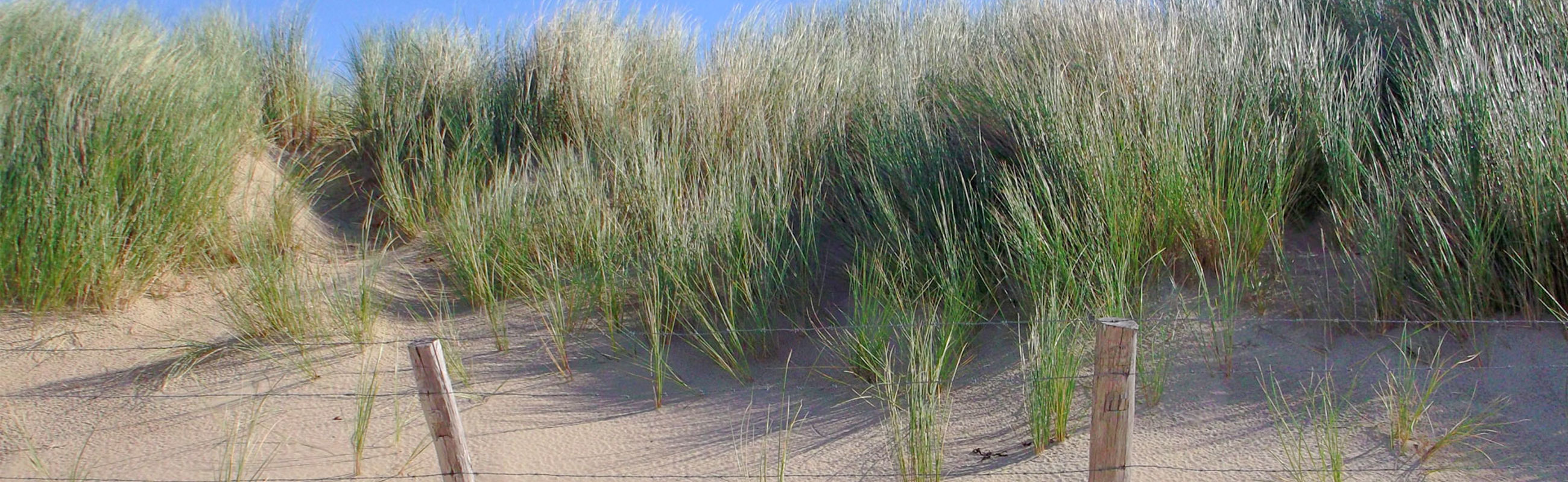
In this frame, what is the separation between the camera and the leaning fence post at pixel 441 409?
324cm

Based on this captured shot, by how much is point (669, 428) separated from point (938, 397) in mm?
1108

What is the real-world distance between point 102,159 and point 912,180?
13.3ft

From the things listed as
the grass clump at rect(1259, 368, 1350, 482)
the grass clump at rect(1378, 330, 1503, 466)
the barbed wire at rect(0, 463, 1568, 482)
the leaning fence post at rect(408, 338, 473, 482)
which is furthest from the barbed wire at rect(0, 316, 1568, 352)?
the leaning fence post at rect(408, 338, 473, 482)

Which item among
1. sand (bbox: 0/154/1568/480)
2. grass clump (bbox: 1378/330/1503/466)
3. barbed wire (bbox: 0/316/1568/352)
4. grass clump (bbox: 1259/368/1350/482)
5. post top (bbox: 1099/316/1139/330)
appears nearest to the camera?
post top (bbox: 1099/316/1139/330)

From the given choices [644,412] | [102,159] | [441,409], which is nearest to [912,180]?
[644,412]

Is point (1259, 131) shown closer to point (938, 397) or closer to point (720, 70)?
point (938, 397)

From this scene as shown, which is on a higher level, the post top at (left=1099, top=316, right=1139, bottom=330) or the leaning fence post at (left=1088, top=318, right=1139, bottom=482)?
the post top at (left=1099, top=316, right=1139, bottom=330)

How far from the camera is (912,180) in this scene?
545 centimetres

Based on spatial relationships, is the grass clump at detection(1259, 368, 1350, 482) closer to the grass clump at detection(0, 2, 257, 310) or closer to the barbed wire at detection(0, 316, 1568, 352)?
the barbed wire at detection(0, 316, 1568, 352)

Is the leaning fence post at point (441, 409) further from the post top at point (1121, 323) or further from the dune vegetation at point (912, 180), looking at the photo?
the post top at point (1121, 323)

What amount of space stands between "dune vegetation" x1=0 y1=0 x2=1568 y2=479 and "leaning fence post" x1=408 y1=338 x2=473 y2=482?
137cm

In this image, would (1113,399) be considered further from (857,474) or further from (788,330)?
(788,330)

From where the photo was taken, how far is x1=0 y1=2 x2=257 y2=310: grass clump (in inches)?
202

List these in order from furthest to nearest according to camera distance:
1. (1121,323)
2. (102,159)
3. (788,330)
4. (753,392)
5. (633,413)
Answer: (102,159) → (753,392) → (633,413) → (788,330) → (1121,323)
